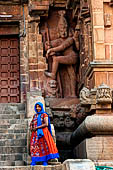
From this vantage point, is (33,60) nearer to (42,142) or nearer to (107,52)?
(107,52)

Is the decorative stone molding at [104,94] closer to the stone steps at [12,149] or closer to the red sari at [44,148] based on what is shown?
the red sari at [44,148]

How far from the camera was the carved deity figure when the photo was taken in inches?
658

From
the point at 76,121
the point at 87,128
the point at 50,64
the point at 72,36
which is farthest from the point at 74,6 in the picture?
the point at 87,128

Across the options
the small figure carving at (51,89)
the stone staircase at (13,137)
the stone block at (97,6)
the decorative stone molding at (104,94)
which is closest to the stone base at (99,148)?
the decorative stone molding at (104,94)

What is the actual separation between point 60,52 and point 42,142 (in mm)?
6046

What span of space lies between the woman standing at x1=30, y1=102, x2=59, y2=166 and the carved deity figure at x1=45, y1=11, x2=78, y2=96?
5000 millimetres

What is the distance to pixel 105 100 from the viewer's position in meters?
12.8

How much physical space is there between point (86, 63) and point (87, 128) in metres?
2.84

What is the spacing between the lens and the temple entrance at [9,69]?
17219 millimetres

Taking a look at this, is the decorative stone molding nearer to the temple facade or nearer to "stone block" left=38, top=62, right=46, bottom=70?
the temple facade

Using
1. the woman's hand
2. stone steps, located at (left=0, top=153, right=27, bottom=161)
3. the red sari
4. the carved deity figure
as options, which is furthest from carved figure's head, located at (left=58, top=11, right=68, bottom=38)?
the red sari

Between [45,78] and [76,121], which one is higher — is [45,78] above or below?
above

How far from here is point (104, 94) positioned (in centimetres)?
1276

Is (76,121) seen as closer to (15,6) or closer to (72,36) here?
(72,36)
